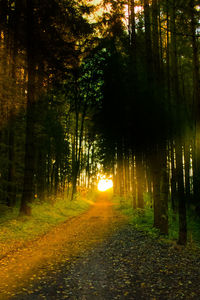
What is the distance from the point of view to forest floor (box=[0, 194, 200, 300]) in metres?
5.52

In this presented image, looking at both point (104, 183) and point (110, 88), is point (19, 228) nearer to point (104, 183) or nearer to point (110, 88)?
point (110, 88)

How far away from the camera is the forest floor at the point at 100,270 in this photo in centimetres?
552

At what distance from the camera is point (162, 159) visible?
39.6 feet

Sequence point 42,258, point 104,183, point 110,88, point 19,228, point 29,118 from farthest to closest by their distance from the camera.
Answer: point 104,183, point 110,88, point 29,118, point 19,228, point 42,258

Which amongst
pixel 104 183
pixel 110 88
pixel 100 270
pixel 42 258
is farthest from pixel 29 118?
pixel 104 183

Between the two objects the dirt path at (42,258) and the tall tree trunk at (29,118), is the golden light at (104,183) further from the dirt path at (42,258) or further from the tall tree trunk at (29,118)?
the dirt path at (42,258)

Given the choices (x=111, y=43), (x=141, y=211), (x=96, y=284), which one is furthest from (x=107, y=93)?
(x=96, y=284)

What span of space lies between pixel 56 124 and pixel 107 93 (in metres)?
5.56

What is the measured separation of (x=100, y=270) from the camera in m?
7.07

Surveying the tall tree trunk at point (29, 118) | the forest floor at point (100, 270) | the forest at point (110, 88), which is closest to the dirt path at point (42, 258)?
the forest floor at point (100, 270)

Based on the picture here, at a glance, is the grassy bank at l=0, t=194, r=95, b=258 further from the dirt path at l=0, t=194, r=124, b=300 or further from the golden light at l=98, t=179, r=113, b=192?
the golden light at l=98, t=179, r=113, b=192

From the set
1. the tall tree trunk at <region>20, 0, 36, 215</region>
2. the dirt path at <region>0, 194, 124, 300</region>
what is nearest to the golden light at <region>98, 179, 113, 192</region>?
the tall tree trunk at <region>20, 0, 36, 215</region>

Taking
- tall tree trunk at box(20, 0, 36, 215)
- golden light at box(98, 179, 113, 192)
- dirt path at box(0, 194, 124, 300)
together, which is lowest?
dirt path at box(0, 194, 124, 300)

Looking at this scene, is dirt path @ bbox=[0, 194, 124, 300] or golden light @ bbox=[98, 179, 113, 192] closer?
dirt path @ bbox=[0, 194, 124, 300]
